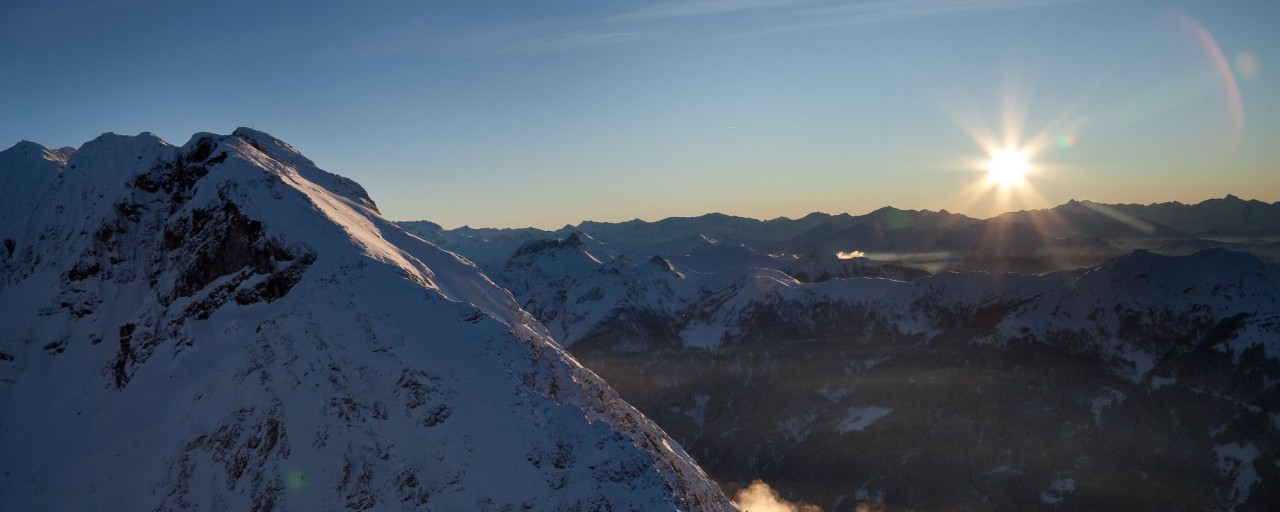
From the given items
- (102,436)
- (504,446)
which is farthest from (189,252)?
(504,446)

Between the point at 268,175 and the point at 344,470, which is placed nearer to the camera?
the point at 344,470

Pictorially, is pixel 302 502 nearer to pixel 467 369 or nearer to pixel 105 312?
pixel 467 369

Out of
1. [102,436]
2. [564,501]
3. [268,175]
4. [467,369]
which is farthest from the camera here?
[268,175]

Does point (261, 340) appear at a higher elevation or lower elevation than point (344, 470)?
higher

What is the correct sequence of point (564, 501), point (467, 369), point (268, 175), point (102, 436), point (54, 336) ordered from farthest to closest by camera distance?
1. point (54, 336)
2. point (268, 175)
3. point (102, 436)
4. point (467, 369)
5. point (564, 501)

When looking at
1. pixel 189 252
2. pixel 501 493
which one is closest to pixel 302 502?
pixel 501 493

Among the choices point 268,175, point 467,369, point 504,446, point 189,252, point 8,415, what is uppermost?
point 268,175
